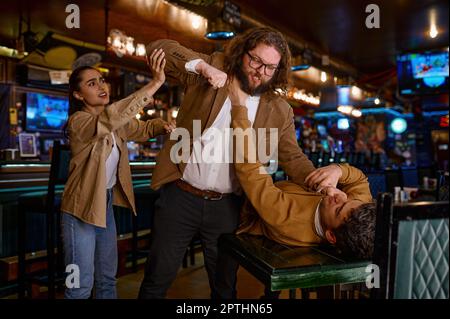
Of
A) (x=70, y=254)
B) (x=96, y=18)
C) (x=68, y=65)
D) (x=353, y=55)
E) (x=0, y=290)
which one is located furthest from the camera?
(x=353, y=55)

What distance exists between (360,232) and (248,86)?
798mm

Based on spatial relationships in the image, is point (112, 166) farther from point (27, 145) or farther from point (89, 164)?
point (27, 145)

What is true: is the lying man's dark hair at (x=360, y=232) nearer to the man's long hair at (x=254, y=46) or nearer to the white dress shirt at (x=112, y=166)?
the man's long hair at (x=254, y=46)

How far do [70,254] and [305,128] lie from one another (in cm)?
1278

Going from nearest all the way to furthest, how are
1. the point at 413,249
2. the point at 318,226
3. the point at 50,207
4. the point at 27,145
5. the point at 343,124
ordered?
1. the point at 413,249
2. the point at 318,226
3. the point at 50,207
4. the point at 27,145
5. the point at 343,124

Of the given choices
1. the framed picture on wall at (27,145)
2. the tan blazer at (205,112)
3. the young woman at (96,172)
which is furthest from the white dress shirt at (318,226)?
the framed picture on wall at (27,145)

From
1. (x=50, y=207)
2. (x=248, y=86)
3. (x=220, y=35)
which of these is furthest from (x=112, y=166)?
(x=220, y=35)

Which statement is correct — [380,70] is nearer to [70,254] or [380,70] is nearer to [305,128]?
[305,128]

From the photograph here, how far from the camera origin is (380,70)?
10.2m

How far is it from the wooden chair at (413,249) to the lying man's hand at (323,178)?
2.19 ft

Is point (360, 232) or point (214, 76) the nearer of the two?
point (360, 232)

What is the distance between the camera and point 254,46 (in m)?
1.74

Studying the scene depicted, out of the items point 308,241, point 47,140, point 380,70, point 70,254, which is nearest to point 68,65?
point 47,140

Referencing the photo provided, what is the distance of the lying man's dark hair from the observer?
52.9 inches
